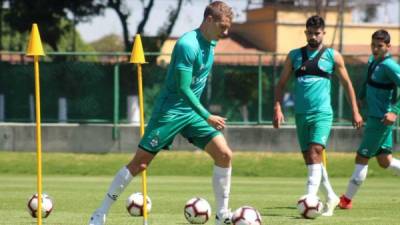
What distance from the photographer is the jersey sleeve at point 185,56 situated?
9188 mm

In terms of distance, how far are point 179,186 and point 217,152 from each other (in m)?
7.51

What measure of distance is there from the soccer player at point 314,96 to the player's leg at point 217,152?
1.89 m

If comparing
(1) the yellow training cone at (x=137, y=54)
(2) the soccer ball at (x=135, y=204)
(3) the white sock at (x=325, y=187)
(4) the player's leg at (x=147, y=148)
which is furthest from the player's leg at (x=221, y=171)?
(3) the white sock at (x=325, y=187)

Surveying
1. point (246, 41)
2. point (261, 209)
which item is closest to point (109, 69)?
point (261, 209)

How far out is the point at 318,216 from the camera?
1118 cm

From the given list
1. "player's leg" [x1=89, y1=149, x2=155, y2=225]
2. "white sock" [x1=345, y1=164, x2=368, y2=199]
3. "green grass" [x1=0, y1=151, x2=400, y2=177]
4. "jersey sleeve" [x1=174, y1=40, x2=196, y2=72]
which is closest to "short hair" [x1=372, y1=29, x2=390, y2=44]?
"white sock" [x1=345, y1=164, x2=368, y2=199]

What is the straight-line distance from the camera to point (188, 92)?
359 inches

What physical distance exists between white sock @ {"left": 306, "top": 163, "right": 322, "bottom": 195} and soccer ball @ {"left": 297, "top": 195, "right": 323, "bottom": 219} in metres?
0.38

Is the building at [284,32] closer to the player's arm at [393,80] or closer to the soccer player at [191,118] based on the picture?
the player's arm at [393,80]

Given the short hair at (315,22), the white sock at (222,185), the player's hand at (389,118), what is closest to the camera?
the white sock at (222,185)

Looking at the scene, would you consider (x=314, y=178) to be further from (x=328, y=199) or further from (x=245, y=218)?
(x=245, y=218)

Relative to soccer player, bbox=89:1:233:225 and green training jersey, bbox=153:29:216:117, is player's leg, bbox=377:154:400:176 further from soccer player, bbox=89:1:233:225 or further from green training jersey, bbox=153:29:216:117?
green training jersey, bbox=153:29:216:117

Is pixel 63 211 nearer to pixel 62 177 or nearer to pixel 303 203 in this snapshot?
pixel 303 203

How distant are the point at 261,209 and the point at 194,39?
12.0 ft
